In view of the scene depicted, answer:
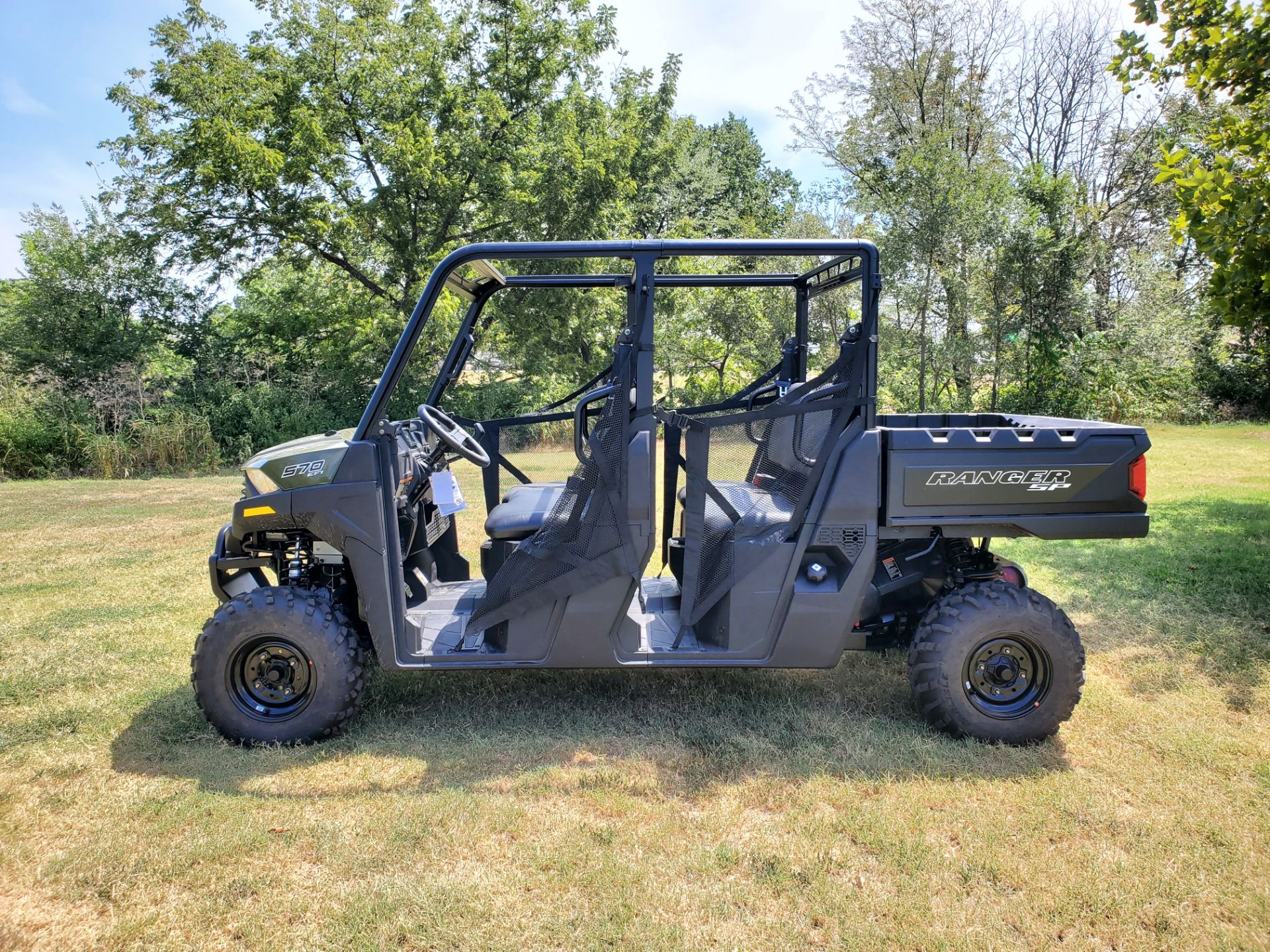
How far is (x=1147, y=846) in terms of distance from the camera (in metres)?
2.67

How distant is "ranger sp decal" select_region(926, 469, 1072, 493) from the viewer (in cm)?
321

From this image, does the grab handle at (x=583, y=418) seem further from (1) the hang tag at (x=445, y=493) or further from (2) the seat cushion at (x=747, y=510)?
(1) the hang tag at (x=445, y=493)

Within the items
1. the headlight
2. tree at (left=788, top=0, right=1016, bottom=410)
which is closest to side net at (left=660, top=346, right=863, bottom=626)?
the headlight

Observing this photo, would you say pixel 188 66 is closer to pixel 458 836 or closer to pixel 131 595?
pixel 131 595

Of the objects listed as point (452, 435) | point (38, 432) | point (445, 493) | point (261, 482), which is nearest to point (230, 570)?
point (261, 482)

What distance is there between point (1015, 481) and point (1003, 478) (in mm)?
55

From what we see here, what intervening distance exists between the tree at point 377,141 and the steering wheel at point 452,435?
12.8m

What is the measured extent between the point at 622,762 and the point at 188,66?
17204 millimetres

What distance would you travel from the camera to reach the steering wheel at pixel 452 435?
11.2 feet

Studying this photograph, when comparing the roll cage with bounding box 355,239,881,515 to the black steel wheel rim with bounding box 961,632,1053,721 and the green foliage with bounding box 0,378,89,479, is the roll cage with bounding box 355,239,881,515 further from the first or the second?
the green foliage with bounding box 0,378,89,479

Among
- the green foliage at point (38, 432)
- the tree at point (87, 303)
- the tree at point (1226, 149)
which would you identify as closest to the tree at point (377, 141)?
the tree at point (87, 303)

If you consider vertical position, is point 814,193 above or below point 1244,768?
above

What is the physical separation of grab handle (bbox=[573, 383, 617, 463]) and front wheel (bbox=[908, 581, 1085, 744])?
1.65 meters

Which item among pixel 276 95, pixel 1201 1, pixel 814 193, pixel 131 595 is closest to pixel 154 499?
pixel 131 595
